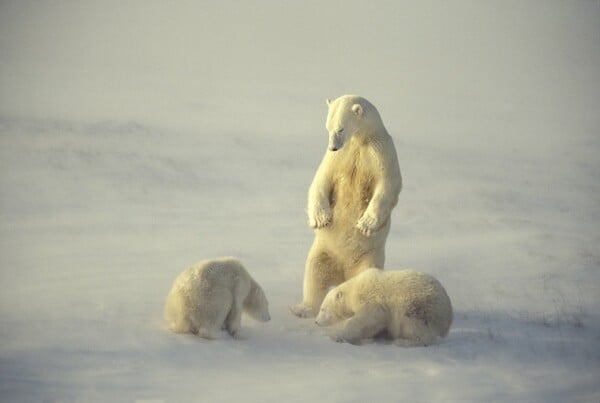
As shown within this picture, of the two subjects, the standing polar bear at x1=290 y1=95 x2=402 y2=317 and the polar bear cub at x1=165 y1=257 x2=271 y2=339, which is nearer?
the polar bear cub at x1=165 y1=257 x2=271 y2=339

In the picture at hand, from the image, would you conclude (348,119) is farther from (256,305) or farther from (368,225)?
(256,305)

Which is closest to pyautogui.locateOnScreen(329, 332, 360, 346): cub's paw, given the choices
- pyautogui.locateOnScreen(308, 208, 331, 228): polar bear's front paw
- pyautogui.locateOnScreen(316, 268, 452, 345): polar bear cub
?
pyautogui.locateOnScreen(316, 268, 452, 345): polar bear cub

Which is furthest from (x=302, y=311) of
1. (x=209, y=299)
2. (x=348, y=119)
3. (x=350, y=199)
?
(x=348, y=119)

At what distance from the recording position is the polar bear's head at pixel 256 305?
29.4 ft

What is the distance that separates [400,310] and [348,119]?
1821 mm

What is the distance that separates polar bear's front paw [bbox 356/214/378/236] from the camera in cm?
935

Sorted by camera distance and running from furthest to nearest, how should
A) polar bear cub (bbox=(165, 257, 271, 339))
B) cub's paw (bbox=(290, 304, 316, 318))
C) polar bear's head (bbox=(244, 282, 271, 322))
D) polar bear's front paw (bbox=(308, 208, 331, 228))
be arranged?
polar bear's front paw (bbox=(308, 208, 331, 228)) → cub's paw (bbox=(290, 304, 316, 318)) → polar bear's head (bbox=(244, 282, 271, 322)) → polar bear cub (bbox=(165, 257, 271, 339))

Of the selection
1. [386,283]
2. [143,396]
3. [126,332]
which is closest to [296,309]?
[386,283]

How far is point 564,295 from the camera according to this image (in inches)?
400

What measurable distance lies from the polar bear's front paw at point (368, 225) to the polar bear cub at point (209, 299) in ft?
4.01

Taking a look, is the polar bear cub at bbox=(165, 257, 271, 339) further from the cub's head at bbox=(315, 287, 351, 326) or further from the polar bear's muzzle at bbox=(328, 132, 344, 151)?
the polar bear's muzzle at bbox=(328, 132, 344, 151)

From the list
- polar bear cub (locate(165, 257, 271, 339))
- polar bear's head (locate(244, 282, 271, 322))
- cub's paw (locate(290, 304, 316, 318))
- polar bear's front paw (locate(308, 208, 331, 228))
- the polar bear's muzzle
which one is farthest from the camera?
polar bear's front paw (locate(308, 208, 331, 228))

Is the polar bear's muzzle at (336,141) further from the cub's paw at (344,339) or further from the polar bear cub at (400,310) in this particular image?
the cub's paw at (344,339)

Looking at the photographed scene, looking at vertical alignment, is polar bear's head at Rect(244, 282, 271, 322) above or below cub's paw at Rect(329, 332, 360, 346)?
above
